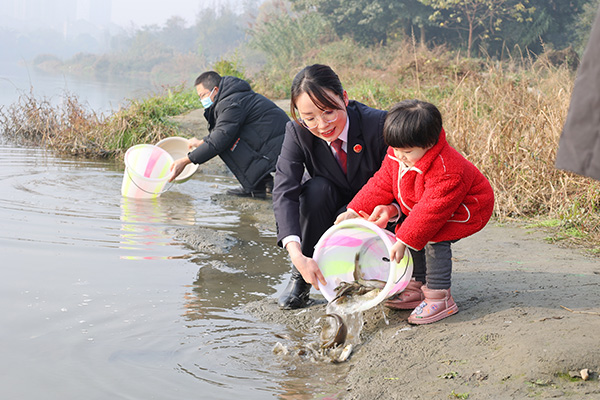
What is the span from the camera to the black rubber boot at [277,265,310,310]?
3.48m

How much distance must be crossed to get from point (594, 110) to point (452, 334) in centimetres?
164

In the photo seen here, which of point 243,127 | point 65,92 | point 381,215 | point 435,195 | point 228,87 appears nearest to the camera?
point 435,195

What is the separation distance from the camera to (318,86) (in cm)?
302

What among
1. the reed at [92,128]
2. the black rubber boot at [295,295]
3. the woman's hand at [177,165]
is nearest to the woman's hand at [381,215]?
the black rubber boot at [295,295]

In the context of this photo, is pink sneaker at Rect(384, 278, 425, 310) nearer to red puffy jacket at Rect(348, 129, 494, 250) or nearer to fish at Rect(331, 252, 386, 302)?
fish at Rect(331, 252, 386, 302)

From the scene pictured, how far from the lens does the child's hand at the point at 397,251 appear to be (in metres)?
2.83

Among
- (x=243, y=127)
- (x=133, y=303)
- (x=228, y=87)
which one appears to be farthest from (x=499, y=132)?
(x=133, y=303)

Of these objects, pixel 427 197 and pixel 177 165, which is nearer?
pixel 427 197

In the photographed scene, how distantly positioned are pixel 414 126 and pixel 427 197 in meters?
0.33

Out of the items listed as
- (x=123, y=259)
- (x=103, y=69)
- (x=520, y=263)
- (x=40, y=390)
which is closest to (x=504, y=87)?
(x=520, y=263)

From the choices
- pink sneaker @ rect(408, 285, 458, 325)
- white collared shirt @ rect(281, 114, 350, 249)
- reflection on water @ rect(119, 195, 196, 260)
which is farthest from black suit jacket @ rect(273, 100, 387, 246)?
reflection on water @ rect(119, 195, 196, 260)

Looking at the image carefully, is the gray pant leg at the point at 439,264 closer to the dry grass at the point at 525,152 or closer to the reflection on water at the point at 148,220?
the dry grass at the point at 525,152

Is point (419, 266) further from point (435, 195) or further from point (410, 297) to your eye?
point (435, 195)

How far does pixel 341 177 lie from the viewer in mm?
3430
